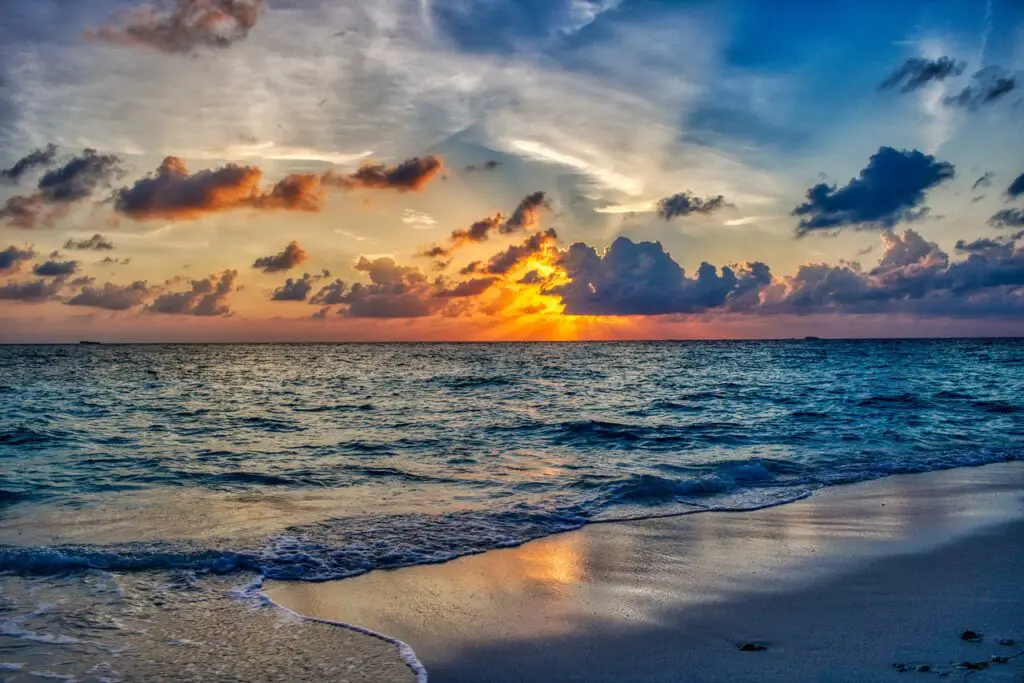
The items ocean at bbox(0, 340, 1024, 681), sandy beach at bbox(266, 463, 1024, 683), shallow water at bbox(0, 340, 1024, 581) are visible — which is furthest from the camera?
shallow water at bbox(0, 340, 1024, 581)

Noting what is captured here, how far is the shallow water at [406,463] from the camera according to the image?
10336 millimetres

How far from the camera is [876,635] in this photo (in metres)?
6.41

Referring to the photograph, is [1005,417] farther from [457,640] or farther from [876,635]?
[457,640]

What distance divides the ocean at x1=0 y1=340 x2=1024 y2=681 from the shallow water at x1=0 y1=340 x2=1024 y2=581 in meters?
0.07

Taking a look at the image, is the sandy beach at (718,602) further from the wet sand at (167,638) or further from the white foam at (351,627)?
the wet sand at (167,638)

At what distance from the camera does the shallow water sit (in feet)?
33.9

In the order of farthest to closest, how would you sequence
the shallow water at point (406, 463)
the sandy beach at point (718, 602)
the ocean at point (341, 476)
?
the shallow water at point (406, 463), the ocean at point (341, 476), the sandy beach at point (718, 602)

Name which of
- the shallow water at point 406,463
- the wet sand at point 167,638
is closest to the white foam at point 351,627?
the wet sand at point 167,638

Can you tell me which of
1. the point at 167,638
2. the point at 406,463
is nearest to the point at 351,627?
the point at 167,638

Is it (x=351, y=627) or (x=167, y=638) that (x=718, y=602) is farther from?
(x=167, y=638)

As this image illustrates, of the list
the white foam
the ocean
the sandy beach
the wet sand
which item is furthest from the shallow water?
the sandy beach

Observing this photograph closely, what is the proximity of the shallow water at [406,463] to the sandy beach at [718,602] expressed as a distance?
1.27 m

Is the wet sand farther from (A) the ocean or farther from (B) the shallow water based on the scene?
(B) the shallow water

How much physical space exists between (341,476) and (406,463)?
2130 mm
